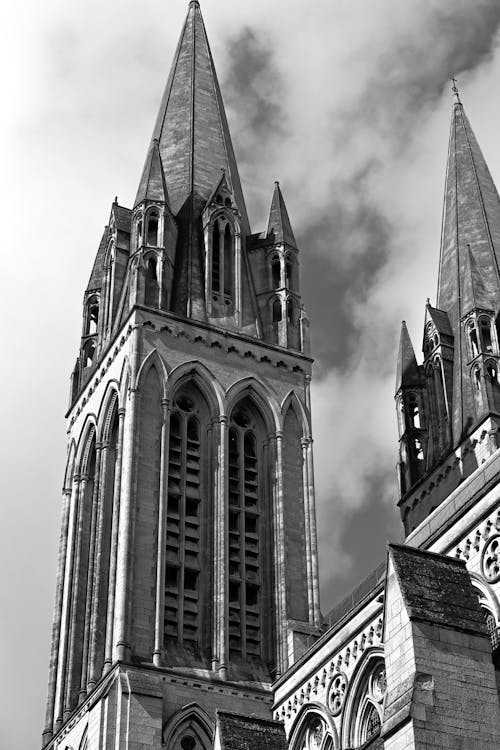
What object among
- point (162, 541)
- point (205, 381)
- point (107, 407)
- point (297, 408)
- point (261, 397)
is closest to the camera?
point (162, 541)

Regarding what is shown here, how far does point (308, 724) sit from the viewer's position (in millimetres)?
29938

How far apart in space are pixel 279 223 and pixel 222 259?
2.85m

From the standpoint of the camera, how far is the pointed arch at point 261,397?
3862 cm

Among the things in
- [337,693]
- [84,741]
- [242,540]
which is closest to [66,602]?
[242,540]

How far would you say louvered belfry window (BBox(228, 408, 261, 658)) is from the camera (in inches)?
1382

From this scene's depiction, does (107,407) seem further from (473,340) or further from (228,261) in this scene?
(473,340)

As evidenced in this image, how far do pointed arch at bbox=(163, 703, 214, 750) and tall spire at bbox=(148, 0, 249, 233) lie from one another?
51.3 feet

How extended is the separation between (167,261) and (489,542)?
18.2m

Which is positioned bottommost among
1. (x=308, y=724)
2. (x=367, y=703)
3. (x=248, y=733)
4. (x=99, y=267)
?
(x=248, y=733)

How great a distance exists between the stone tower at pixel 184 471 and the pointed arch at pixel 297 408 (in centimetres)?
4

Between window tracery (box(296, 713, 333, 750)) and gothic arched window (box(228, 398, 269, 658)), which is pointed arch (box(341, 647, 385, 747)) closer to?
window tracery (box(296, 713, 333, 750))

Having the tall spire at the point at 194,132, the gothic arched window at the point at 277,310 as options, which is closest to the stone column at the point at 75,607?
the gothic arched window at the point at 277,310

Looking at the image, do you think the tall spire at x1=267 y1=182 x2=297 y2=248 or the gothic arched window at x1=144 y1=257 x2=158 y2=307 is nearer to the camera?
the gothic arched window at x1=144 y1=257 x2=158 y2=307

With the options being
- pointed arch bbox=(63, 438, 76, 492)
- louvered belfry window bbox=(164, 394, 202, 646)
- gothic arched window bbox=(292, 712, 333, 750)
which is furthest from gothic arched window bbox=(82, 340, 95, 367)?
gothic arched window bbox=(292, 712, 333, 750)
